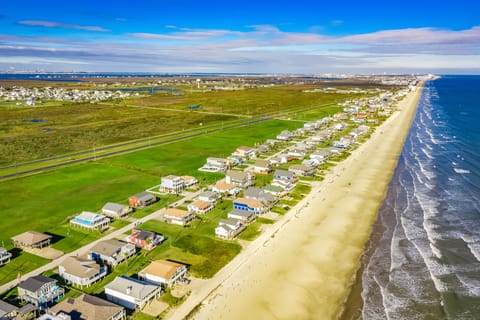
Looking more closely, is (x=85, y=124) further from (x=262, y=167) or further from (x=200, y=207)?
(x=200, y=207)

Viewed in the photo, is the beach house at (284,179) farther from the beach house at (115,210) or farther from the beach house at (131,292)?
the beach house at (131,292)

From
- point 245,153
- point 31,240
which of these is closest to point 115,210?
point 31,240

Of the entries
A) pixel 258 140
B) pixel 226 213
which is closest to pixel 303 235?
pixel 226 213

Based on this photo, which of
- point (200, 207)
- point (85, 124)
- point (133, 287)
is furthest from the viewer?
point (85, 124)

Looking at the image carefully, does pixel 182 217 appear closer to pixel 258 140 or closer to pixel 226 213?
pixel 226 213

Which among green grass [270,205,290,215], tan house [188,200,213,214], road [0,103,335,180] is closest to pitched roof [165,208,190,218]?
tan house [188,200,213,214]

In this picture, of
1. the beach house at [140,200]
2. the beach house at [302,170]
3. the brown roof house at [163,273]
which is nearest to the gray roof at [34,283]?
→ the brown roof house at [163,273]
